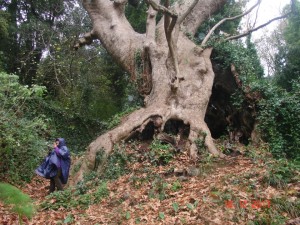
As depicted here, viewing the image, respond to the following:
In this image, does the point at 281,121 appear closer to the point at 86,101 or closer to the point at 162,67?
the point at 162,67

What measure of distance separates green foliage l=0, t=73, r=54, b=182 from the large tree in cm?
154

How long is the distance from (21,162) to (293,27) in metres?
14.4

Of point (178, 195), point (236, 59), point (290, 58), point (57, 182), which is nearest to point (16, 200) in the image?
point (178, 195)

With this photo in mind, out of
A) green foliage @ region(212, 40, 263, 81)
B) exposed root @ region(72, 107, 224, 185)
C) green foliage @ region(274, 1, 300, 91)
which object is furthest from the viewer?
green foliage @ region(274, 1, 300, 91)

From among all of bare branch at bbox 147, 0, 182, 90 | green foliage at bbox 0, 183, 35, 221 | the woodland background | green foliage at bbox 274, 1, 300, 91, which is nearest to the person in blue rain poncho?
the woodland background

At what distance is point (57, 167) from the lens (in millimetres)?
7859

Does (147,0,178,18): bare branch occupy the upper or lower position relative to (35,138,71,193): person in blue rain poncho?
upper

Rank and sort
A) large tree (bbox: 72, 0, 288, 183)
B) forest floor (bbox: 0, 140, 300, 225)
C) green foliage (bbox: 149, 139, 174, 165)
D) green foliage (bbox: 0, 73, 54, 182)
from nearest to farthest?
forest floor (bbox: 0, 140, 300, 225), green foliage (bbox: 0, 73, 54, 182), green foliage (bbox: 149, 139, 174, 165), large tree (bbox: 72, 0, 288, 183)

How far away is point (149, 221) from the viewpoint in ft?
17.8

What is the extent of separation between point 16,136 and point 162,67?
490cm

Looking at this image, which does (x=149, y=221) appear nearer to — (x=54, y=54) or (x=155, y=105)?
(x=155, y=105)

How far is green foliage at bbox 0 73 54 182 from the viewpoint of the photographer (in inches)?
321

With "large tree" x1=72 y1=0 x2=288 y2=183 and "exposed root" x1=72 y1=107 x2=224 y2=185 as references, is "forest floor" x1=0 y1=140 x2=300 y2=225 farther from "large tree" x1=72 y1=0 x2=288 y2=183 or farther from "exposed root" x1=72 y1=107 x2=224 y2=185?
"large tree" x1=72 y1=0 x2=288 y2=183

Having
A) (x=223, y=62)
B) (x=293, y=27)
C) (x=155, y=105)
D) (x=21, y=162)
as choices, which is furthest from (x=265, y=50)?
(x=21, y=162)
